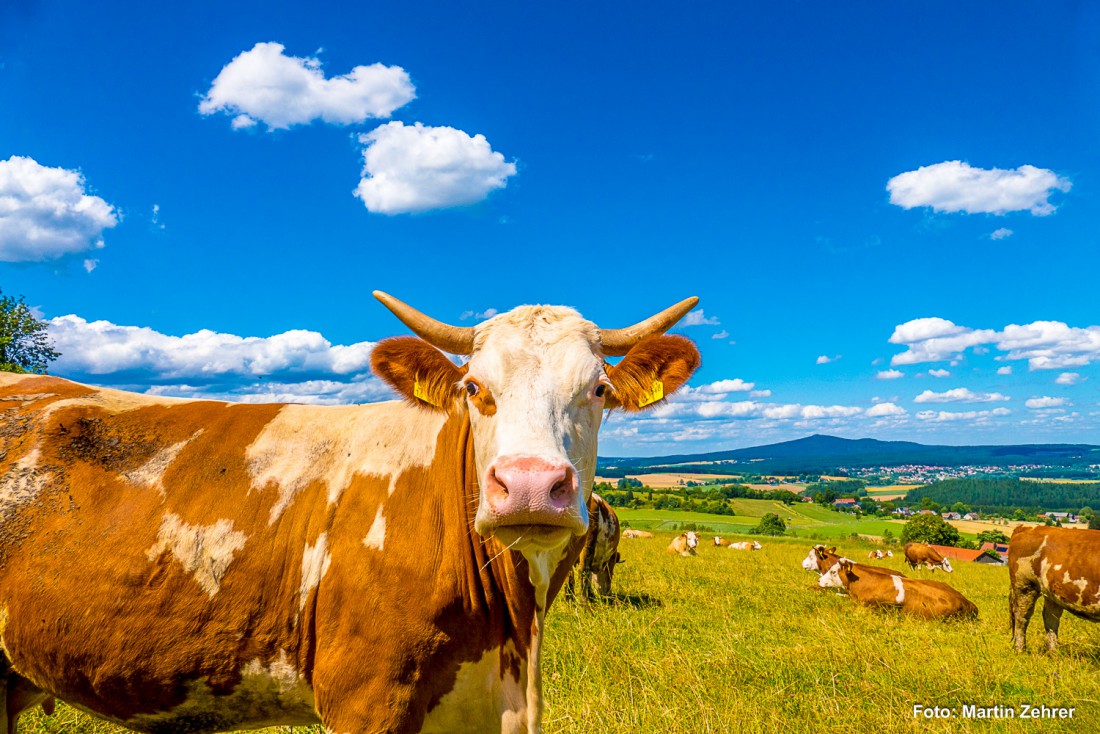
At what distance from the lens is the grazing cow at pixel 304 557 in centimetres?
289

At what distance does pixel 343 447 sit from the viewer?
3471mm

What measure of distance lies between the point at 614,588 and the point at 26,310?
111 ft

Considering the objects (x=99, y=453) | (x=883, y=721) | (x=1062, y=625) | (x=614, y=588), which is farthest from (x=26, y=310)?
(x=1062, y=625)

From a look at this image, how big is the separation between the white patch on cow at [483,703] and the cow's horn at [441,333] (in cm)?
156

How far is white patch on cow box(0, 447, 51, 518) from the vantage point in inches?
124

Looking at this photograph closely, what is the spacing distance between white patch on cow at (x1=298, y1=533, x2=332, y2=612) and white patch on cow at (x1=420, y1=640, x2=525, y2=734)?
807 mm

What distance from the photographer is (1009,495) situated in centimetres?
16475

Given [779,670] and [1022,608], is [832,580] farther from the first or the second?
[779,670]

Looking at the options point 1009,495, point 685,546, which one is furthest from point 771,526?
point 1009,495

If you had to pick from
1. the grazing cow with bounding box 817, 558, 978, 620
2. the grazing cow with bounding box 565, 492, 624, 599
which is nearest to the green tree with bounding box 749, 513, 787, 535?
the grazing cow with bounding box 817, 558, 978, 620

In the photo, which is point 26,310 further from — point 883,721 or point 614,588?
point 883,721

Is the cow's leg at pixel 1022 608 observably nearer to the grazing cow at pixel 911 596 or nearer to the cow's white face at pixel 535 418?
A: the grazing cow at pixel 911 596

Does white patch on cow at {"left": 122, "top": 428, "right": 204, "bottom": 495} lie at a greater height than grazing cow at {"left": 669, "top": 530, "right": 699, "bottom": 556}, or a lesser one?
greater

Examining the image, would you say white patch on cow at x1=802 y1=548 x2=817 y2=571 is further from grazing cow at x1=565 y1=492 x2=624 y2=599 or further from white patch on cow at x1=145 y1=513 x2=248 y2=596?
white patch on cow at x1=145 y1=513 x2=248 y2=596
